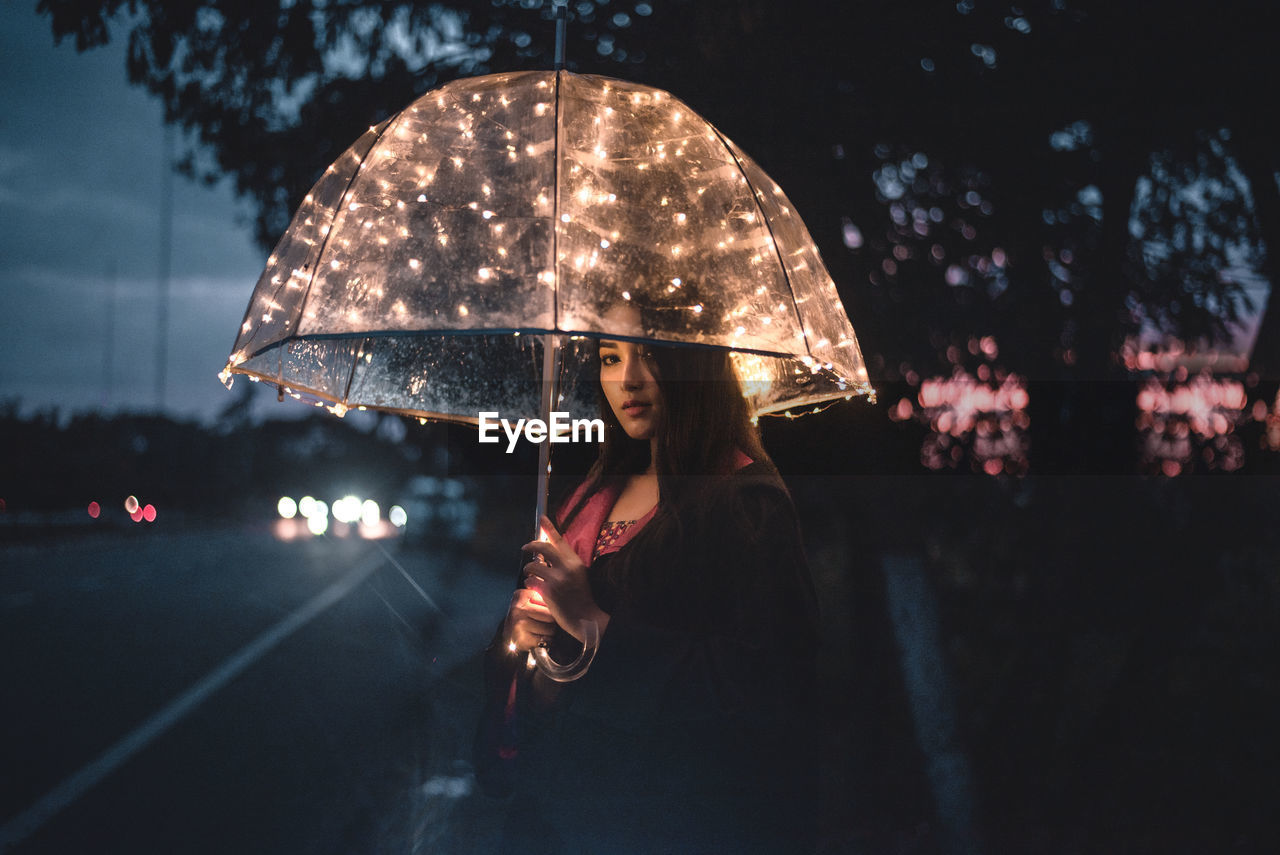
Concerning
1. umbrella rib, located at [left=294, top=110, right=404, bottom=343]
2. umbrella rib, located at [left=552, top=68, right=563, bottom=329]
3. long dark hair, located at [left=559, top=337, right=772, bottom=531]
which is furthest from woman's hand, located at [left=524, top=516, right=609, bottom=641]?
umbrella rib, located at [left=294, top=110, right=404, bottom=343]

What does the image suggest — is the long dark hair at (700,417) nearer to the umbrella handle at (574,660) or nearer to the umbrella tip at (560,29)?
the umbrella handle at (574,660)

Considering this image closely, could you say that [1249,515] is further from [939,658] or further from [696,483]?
[696,483]

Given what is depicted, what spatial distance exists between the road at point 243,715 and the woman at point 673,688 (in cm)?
293

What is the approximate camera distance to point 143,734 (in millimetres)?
7031

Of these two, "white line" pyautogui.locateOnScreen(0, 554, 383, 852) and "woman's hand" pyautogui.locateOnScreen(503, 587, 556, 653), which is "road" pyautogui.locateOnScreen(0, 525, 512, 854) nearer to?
"white line" pyautogui.locateOnScreen(0, 554, 383, 852)

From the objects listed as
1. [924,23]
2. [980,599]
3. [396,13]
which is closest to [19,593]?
Answer: [396,13]

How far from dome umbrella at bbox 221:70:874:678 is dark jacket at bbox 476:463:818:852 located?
192 millimetres

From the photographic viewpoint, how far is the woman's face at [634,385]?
2.62 m

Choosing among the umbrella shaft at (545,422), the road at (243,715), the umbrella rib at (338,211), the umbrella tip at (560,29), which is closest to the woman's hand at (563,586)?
the umbrella shaft at (545,422)

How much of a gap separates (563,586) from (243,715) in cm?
633

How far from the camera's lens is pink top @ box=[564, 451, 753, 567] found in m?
2.58

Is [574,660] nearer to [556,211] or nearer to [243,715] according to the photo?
[556,211]

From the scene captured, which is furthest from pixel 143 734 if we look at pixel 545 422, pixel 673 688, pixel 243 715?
pixel 673 688

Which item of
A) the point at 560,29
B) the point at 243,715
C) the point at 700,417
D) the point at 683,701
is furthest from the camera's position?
the point at 243,715
